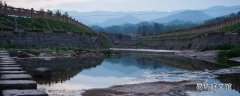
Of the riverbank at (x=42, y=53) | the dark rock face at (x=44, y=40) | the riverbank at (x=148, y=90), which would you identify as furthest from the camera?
the dark rock face at (x=44, y=40)

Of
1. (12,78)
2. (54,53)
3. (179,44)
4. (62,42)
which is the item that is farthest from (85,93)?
(179,44)

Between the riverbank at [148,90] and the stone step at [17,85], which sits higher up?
the stone step at [17,85]

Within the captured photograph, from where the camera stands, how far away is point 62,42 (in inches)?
2682

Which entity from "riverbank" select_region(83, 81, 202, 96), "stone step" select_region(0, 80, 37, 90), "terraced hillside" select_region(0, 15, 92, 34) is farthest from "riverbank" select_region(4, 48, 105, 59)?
"stone step" select_region(0, 80, 37, 90)

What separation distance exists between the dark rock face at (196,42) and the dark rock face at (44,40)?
66.8 ft

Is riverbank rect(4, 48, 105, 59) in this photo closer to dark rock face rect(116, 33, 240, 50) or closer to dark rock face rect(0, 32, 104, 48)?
dark rock face rect(0, 32, 104, 48)

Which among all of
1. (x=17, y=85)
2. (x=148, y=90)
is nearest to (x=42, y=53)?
(x=148, y=90)

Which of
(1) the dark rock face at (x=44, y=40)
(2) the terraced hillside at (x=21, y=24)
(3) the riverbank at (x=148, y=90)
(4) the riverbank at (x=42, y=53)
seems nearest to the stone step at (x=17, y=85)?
(3) the riverbank at (x=148, y=90)

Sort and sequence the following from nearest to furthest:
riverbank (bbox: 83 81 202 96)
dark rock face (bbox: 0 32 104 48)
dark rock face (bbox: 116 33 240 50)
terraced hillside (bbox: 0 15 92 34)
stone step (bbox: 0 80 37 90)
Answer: stone step (bbox: 0 80 37 90) → riverbank (bbox: 83 81 202 96) → dark rock face (bbox: 0 32 104 48) → terraced hillside (bbox: 0 15 92 34) → dark rock face (bbox: 116 33 240 50)

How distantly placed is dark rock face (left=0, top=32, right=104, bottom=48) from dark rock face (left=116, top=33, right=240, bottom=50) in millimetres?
20358

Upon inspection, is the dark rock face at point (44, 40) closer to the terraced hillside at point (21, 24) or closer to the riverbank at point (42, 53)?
the terraced hillside at point (21, 24)

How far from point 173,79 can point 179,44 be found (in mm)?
75517

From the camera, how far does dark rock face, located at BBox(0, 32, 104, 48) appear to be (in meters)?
54.8

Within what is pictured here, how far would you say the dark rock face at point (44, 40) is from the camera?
54781 millimetres
